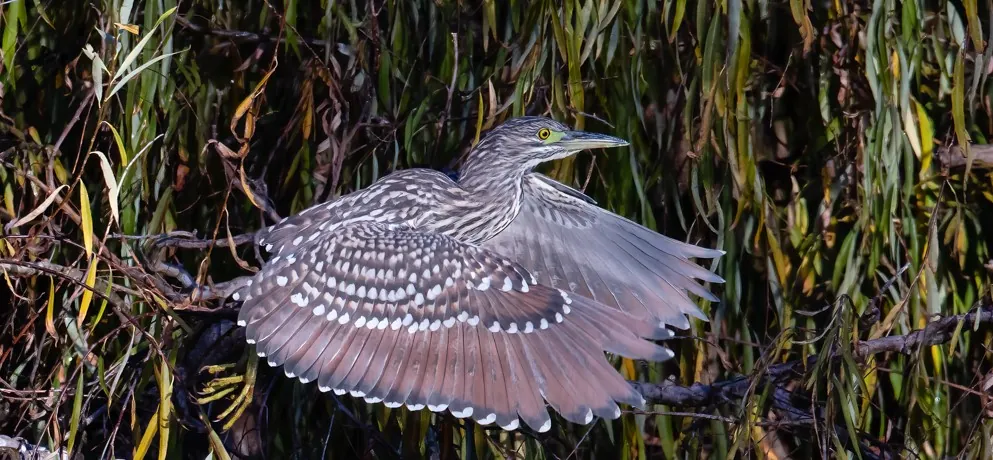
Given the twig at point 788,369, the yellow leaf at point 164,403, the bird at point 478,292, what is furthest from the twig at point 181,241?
the twig at point 788,369

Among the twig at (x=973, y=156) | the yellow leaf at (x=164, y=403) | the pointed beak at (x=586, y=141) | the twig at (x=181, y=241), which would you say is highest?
the pointed beak at (x=586, y=141)

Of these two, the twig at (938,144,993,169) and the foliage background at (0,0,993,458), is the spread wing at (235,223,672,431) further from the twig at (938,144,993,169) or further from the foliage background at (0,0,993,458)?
the twig at (938,144,993,169)

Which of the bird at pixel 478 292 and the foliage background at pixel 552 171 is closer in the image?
the bird at pixel 478 292

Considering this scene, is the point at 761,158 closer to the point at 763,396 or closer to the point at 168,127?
the point at 763,396

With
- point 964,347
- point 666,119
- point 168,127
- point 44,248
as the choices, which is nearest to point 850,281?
point 964,347

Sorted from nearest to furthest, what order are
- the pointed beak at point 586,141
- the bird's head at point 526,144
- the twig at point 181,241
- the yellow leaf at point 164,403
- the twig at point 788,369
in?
Result: the yellow leaf at point 164,403, the twig at point 788,369, the twig at point 181,241, the pointed beak at point 586,141, the bird's head at point 526,144

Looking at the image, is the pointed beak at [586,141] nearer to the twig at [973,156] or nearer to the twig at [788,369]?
the twig at [788,369]

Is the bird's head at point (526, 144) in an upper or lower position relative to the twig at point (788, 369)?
upper

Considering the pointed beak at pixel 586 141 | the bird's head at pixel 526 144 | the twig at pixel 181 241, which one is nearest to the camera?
the twig at pixel 181 241
